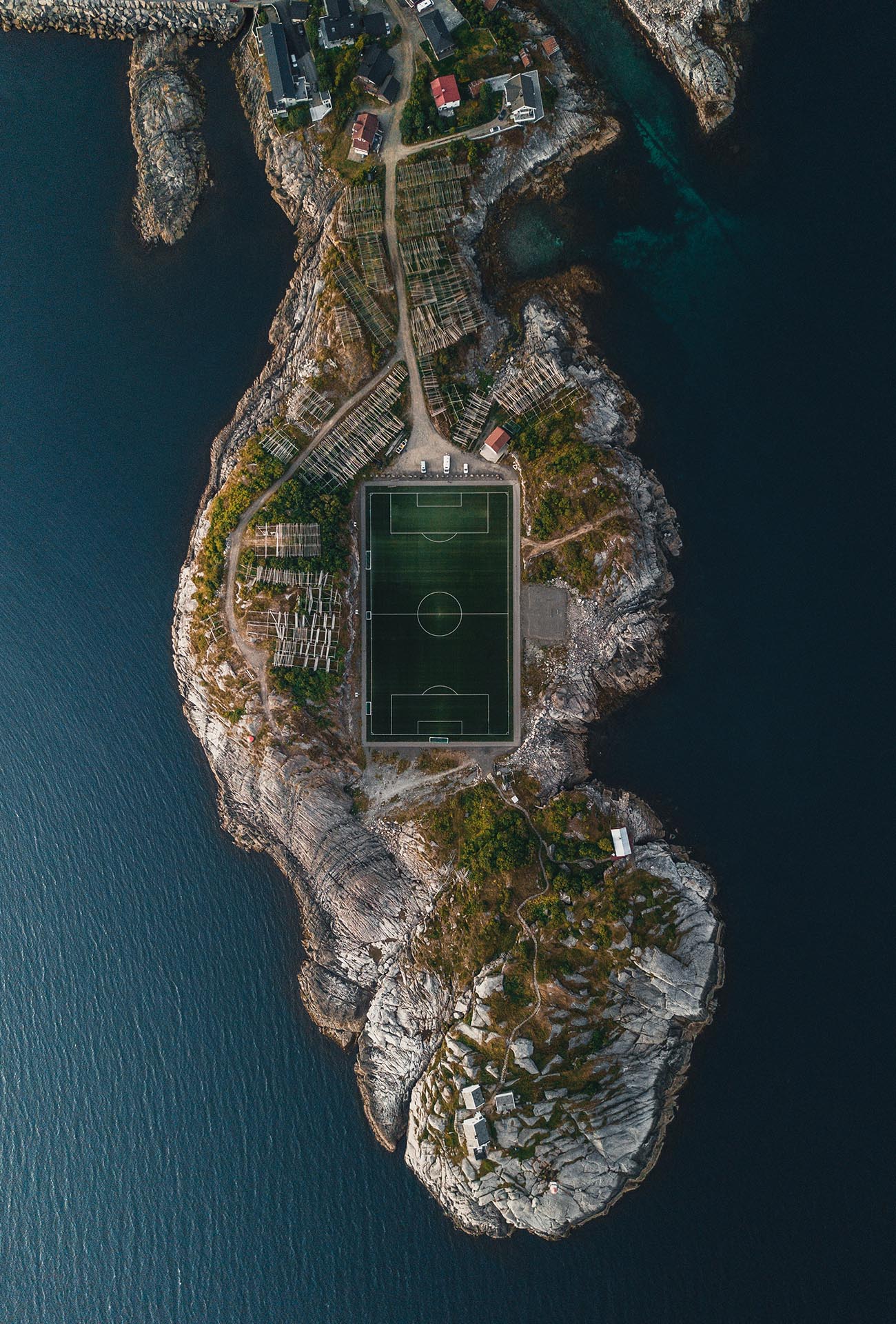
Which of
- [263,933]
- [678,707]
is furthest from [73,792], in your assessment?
[678,707]

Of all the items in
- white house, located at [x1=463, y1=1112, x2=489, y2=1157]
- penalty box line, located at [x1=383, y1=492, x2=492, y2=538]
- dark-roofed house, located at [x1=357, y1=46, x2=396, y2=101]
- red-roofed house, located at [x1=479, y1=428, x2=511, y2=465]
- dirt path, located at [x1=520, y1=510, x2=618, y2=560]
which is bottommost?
white house, located at [x1=463, y1=1112, x2=489, y2=1157]

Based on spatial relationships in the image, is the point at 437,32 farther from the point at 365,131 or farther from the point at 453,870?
the point at 453,870

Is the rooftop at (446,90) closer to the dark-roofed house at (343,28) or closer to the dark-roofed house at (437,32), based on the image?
the dark-roofed house at (437,32)

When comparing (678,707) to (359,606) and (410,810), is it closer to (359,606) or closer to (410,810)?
(410,810)

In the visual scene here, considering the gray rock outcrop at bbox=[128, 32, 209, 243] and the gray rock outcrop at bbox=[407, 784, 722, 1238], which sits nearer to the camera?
the gray rock outcrop at bbox=[407, 784, 722, 1238]

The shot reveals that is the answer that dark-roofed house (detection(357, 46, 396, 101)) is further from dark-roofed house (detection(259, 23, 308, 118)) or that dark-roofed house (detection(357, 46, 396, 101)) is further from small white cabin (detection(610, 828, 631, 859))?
small white cabin (detection(610, 828, 631, 859))

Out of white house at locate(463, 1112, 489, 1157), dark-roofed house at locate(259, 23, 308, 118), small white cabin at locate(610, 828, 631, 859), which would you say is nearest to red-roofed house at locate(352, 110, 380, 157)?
dark-roofed house at locate(259, 23, 308, 118)

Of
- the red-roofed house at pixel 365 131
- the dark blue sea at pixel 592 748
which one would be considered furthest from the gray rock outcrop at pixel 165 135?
the red-roofed house at pixel 365 131
